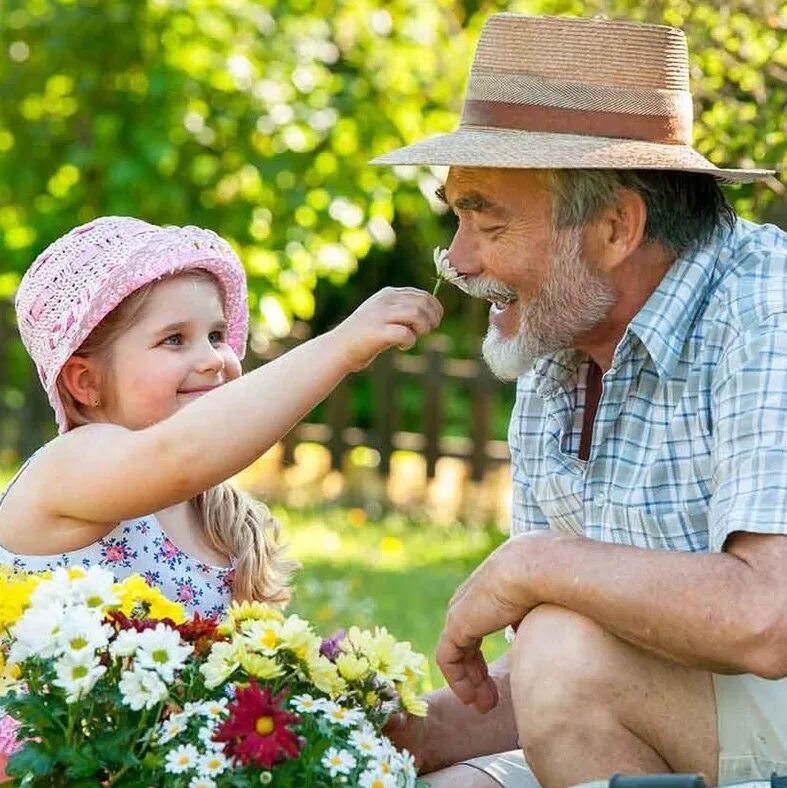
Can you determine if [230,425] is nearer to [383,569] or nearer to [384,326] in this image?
[384,326]

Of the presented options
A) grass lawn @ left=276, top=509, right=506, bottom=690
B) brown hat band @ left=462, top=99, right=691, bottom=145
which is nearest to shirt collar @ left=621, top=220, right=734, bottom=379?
brown hat band @ left=462, top=99, right=691, bottom=145

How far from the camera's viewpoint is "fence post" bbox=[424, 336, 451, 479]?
9.67m

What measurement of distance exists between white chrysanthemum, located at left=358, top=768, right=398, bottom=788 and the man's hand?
0.41m

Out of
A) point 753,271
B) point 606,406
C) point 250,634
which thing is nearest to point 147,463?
point 250,634

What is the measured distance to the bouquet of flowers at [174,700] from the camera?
2.63 metres

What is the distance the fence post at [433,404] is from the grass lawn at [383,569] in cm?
62

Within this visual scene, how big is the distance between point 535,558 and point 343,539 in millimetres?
5216

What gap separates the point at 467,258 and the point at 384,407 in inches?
255

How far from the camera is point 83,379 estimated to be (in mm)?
3582

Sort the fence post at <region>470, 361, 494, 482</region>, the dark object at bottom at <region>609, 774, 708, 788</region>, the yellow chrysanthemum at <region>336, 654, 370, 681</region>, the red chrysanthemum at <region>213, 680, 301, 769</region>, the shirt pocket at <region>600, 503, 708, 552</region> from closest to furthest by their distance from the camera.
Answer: the dark object at bottom at <region>609, 774, 708, 788</region> → the red chrysanthemum at <region>213, 680, 301, 769</region> → the yellow chrysanthemum at <region>336, 654, 370, 681</region> → the shirt pocket at <region>600, 503, 708, 552</region> → the fence post at <region>470, 361, 494, 482</region>

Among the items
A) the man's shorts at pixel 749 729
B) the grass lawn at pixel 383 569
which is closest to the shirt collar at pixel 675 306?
the man's shorts at pixel 749 729

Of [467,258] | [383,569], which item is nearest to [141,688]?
[467,258]

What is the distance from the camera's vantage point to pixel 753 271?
316 centimetres

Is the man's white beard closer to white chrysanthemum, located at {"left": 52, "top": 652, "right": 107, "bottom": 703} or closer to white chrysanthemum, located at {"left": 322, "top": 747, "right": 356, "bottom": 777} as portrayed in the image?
white chrysanthemum, located at {"left": 322, "top": 747, "right": 356, "bottom": 777}
